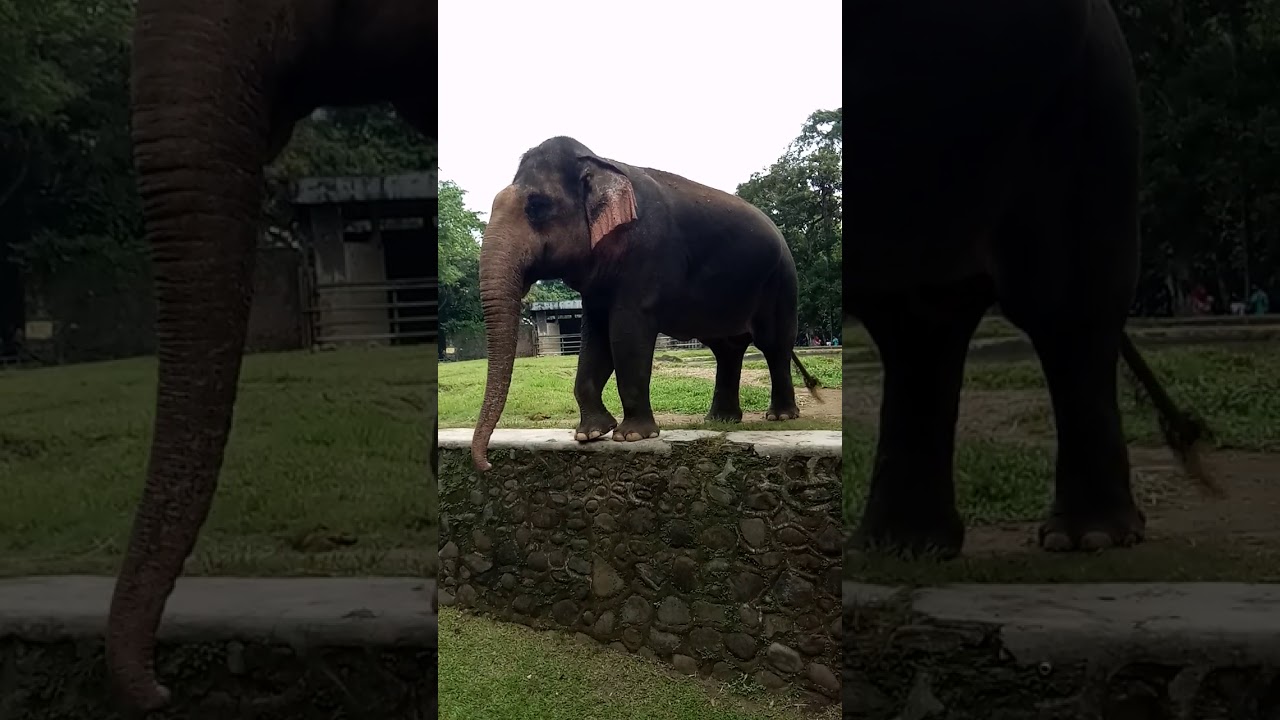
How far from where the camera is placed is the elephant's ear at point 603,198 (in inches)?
131

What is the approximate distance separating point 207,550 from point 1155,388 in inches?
58.7

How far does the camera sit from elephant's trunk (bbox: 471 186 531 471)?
10.4ft

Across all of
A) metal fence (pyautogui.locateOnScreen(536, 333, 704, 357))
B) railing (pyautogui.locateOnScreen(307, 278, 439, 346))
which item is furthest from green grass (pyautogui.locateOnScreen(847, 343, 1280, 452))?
metal fence (pyautogui.locateOnScreen(536, 333, 704, 357))

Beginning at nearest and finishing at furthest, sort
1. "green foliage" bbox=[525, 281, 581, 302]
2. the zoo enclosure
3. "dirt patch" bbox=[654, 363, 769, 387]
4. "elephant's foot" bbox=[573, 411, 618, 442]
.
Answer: the zoo enclosure
"elephant's foot" bbox=[573, 411, 618, 442]
"dirt patch" bbox=[654, 363, 769, 387]
"green foliage" bbox=[525, 281, 581, 302]

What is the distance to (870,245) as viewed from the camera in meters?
1.22

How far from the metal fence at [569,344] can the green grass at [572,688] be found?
1322mm

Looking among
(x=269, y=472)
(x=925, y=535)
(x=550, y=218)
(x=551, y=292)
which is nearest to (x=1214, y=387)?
(x=925, y=535)

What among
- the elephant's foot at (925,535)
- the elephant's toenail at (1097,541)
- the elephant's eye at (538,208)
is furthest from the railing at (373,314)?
the elephant's eye at (538,208)

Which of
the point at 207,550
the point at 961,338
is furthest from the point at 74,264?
the point at 961,338

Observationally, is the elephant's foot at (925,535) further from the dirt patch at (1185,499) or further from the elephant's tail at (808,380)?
the elephant's tail at (808,380)

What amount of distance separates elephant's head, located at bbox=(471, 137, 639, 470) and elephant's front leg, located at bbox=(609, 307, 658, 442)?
0.29 metres

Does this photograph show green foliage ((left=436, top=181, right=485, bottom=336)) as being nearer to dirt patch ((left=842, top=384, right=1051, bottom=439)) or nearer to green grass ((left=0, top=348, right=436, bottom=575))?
green grass ((left=0, top=348, right=436, bottom=575))

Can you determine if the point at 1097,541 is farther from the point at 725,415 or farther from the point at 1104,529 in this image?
the point at 725,415

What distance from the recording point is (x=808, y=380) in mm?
3574
